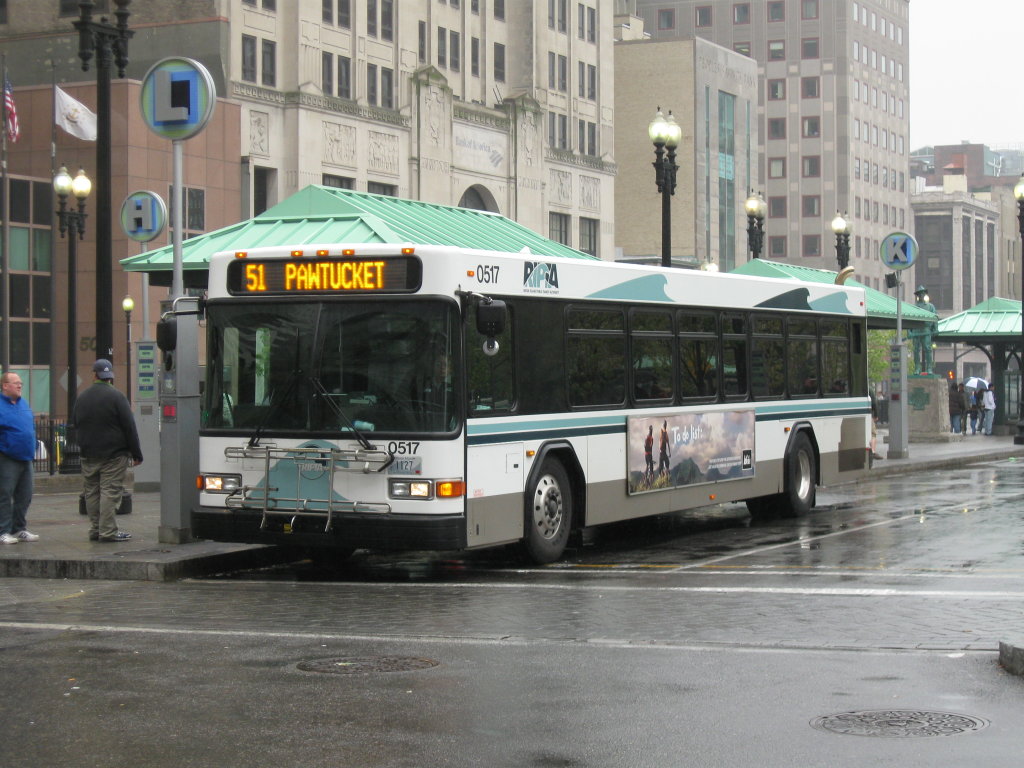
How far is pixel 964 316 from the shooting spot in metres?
48.4

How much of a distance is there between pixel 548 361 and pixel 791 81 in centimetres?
12495

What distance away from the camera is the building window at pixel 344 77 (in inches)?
2601

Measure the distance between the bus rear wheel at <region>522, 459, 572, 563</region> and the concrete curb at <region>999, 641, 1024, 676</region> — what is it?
6.35m

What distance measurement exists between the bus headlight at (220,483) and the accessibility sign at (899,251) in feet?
71.4

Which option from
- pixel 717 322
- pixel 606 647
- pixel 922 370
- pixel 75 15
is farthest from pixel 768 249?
pixel 606 647

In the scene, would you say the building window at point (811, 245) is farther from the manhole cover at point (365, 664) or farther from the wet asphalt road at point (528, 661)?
the manhole cover at point (365, 664)

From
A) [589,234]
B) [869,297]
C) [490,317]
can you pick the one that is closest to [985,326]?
[869,297]

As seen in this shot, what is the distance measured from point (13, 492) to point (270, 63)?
161 ft

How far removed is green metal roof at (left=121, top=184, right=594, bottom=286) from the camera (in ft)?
72.8

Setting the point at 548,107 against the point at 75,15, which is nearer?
the point at 75,15

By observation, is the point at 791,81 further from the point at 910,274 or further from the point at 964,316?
the point at 964,316

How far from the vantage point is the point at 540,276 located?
1511 cm

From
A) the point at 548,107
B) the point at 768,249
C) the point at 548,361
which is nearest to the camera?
the point at 548,361

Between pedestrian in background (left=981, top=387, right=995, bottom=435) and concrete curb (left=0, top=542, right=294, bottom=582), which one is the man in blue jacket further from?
pedestrian in background (left=981, top=387, right=995, bottom=435)
